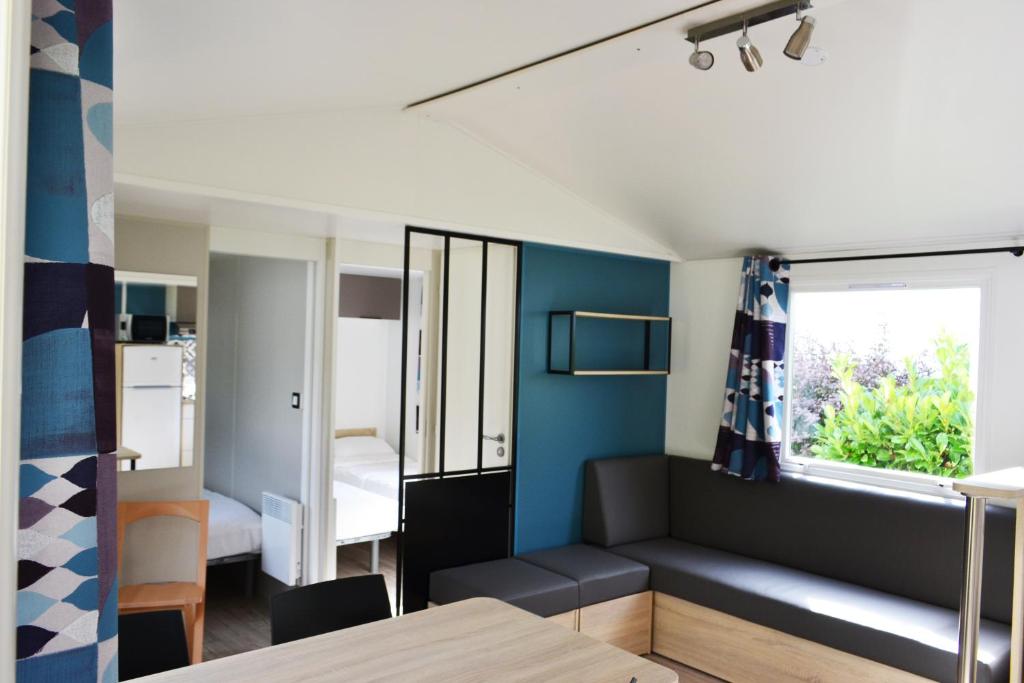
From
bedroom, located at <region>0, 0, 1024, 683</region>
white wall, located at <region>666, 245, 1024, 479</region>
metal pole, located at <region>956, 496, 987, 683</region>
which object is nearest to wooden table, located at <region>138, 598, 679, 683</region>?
bedroom, located at <region>0, 0, 1024, 683</region>

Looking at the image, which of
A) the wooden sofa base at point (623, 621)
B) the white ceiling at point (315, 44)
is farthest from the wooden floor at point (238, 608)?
the white ceiling at point (315, 44)

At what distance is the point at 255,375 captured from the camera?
196 inches

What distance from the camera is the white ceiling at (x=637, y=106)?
2.04 metres

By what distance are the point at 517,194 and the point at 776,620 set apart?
7.84 ft

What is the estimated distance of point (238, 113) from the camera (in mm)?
2922

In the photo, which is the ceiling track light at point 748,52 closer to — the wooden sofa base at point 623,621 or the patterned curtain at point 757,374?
the patterned curtain at point 757,374

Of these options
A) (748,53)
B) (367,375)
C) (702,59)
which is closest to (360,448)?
(367,375)

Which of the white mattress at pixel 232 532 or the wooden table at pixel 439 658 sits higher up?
the wooden table at pixel 439 658

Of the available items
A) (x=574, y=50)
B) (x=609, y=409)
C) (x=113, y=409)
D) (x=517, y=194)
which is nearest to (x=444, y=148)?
(x=517, y=194)

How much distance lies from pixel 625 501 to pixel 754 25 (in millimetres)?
2890

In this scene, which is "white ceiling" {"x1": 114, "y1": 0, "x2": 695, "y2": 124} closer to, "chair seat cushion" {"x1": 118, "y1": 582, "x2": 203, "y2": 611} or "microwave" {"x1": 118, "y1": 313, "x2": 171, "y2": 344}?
"microwave" {"x1": 118, "y1": 313, "x2": 171, "y2": 344}

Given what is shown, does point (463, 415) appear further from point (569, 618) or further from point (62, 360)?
point (62, 360)

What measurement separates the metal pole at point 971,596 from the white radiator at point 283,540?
3.30 m

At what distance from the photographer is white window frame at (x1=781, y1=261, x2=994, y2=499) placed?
142 inches
